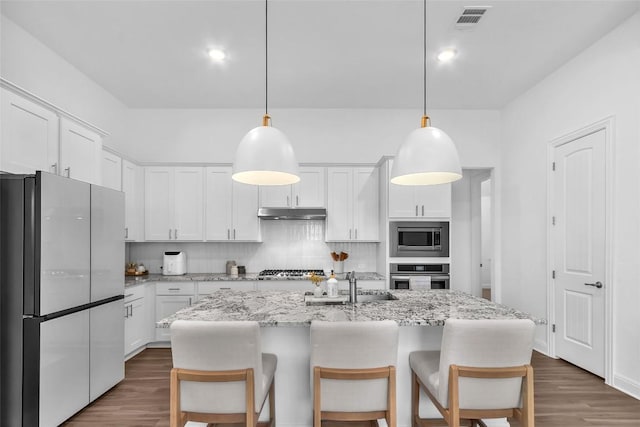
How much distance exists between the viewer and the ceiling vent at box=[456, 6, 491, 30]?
2827 millimetres

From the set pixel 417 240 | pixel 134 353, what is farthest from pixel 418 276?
pixel 134 353

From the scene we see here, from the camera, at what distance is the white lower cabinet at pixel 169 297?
14.8ft

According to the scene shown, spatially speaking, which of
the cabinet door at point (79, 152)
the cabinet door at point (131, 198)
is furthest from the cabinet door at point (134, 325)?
the cabinet door at point (79, 152)

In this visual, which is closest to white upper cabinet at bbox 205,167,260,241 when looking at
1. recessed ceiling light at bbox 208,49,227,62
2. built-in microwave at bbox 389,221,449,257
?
recessed ceiling light at bbox 208,49,227,62

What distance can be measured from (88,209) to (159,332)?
2.13 m

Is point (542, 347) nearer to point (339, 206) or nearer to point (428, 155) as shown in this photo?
point (339, 206)

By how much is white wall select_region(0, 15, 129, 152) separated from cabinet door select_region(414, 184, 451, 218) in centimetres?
379

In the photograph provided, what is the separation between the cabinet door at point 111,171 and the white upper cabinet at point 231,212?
989mm

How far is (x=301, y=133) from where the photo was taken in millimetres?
5141

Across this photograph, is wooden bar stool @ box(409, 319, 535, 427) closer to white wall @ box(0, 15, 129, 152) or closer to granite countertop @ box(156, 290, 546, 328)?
granite countertop @ box(156, 290, 546, 328)

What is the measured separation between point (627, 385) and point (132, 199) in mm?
5198

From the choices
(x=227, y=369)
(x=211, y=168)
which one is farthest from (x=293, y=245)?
(x=227, y=369)

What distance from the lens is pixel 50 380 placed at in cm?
251

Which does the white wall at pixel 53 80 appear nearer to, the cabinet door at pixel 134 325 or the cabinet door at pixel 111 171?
the cabinet door at pixel 111 171
